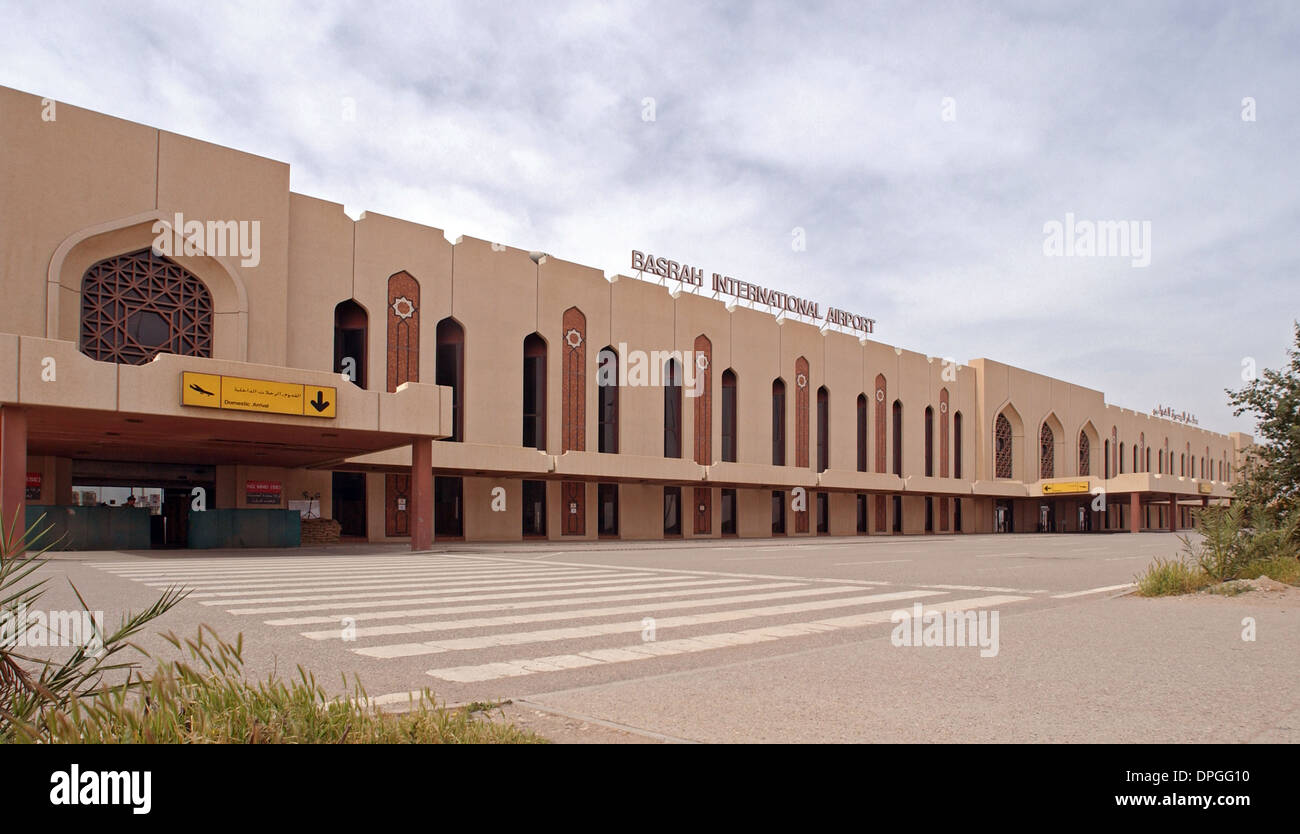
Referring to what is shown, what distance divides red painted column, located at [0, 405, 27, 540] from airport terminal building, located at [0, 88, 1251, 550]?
0.08 m

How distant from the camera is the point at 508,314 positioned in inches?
1529

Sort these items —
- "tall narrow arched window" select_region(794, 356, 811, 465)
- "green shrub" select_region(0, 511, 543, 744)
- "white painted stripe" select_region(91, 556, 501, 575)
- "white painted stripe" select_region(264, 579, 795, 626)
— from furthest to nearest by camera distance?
"tall narrow arched window" select_region(794, 356, 811, 465)
"white painted stripe" select_region(91, 556, 501, 575)
"white painted stripe" select_region(264, 579, 795, 626)
"green shrub" select_region(0, 511, 543, 744)

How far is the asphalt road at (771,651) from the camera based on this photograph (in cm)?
545

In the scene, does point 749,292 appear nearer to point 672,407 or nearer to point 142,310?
point 672,407

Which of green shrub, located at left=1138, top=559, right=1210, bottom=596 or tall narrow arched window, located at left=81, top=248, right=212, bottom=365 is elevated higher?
tall narrow arched window, located at left=81, top=248, right=212, bottom=365

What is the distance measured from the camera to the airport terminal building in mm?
25859

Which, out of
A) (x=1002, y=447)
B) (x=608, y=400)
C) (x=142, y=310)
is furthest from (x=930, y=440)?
(x=142, y=310)

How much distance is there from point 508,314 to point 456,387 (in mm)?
4145

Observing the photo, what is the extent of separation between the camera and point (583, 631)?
9.70 metres

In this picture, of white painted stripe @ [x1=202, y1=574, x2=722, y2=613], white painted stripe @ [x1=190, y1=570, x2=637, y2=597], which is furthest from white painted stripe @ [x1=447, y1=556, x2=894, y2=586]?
white painted stripe @ [x1=202, y1=574, x2=722, y2=613]

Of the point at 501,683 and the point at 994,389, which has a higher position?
the point at 994,389

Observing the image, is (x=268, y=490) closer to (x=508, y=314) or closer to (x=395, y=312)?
(x=395, y=312)

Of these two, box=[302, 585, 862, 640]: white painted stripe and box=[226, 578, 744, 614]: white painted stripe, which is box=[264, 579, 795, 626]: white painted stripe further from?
box=[302, 585, 862, 640]: white painted stripe
